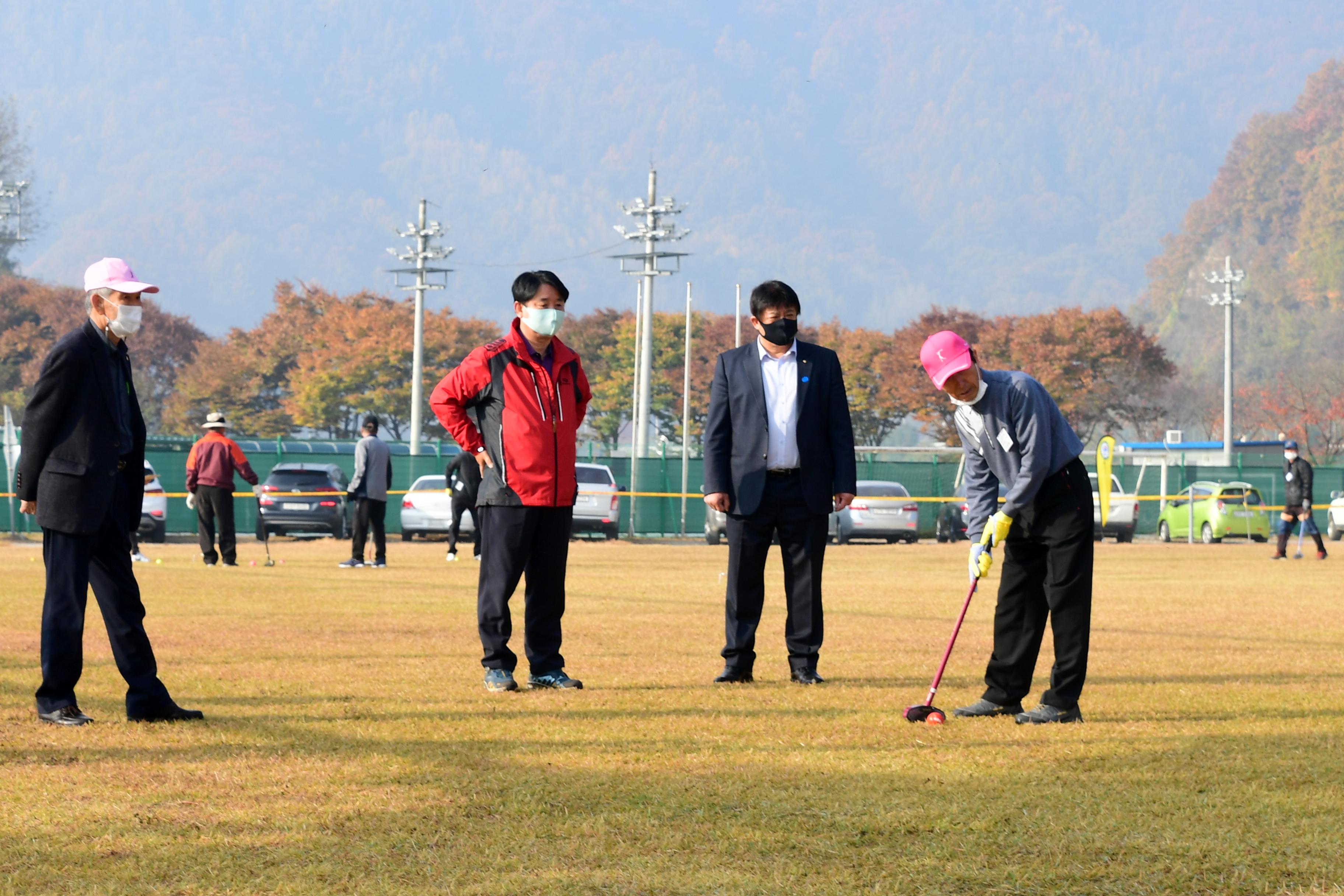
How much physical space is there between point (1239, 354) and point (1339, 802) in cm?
12087

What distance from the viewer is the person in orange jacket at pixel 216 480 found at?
19.7 meters

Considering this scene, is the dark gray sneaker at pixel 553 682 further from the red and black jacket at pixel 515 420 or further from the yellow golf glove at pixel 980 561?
the yellow golf glove at pixel 980 561

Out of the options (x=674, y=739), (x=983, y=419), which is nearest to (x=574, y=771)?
(x=674, y=739)

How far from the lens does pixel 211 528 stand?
798 inches

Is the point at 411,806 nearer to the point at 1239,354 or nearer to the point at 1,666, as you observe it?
the point at 1,666

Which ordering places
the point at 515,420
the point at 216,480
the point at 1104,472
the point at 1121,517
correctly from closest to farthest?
the point at 515,420, the point at 216,480, the point at 1104,472, the point at 1121,517

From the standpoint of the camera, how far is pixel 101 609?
6730 mm

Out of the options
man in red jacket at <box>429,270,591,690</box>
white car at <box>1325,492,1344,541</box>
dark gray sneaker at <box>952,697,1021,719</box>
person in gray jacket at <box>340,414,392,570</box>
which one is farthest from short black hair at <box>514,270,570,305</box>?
white car at <box>1325,492,1344,541</box>

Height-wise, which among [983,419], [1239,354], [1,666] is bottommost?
[1,666]

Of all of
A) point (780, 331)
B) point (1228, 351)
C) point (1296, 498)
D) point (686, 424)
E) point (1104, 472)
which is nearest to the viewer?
point (780, 331)

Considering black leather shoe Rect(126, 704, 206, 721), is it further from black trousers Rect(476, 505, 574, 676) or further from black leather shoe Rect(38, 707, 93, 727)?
black trousers Rect(476, 505, 574, 676)

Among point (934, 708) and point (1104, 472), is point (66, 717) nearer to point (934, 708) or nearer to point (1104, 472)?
point (934, 708)

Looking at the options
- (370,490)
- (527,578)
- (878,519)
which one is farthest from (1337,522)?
(527,578)

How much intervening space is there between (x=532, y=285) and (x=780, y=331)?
126cm
